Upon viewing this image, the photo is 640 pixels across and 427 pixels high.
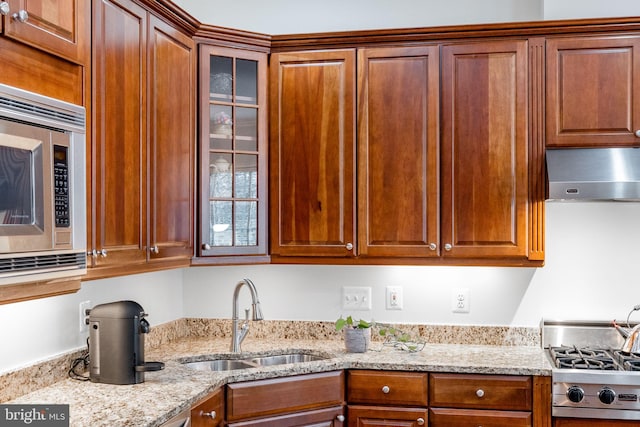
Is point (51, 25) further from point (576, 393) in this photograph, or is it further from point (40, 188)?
point (576, 393)

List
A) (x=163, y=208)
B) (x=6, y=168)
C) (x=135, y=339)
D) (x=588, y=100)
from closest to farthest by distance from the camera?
(x=6, y=168) < (x=135, y=339) < (x=163, y=208) < (x=588, y=100)

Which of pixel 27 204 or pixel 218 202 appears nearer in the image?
pixel 27 204

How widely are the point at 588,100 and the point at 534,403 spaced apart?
131cm

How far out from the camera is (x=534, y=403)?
2.76 meters

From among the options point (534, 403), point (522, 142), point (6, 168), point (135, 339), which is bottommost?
point (534, 403)

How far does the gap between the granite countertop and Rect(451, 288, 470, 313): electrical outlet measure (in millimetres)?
188

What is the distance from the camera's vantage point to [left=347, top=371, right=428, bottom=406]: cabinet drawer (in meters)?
2.83

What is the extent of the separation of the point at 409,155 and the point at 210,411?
140 cm

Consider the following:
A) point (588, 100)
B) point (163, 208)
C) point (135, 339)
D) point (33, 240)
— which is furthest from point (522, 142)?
point (33, 240)

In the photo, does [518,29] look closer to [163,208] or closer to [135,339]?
[163,208]

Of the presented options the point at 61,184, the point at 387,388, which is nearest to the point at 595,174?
the point at 387,388

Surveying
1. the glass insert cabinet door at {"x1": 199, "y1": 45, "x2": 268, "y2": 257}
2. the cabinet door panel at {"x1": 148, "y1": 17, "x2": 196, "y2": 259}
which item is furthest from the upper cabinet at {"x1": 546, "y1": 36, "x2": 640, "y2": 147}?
the cabinet door panel at {"x1": 148, "y1": 17, "x2": 196, "y2": 259}

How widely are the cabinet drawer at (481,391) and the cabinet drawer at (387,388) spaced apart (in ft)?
0.18

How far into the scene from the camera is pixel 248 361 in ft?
10.2
